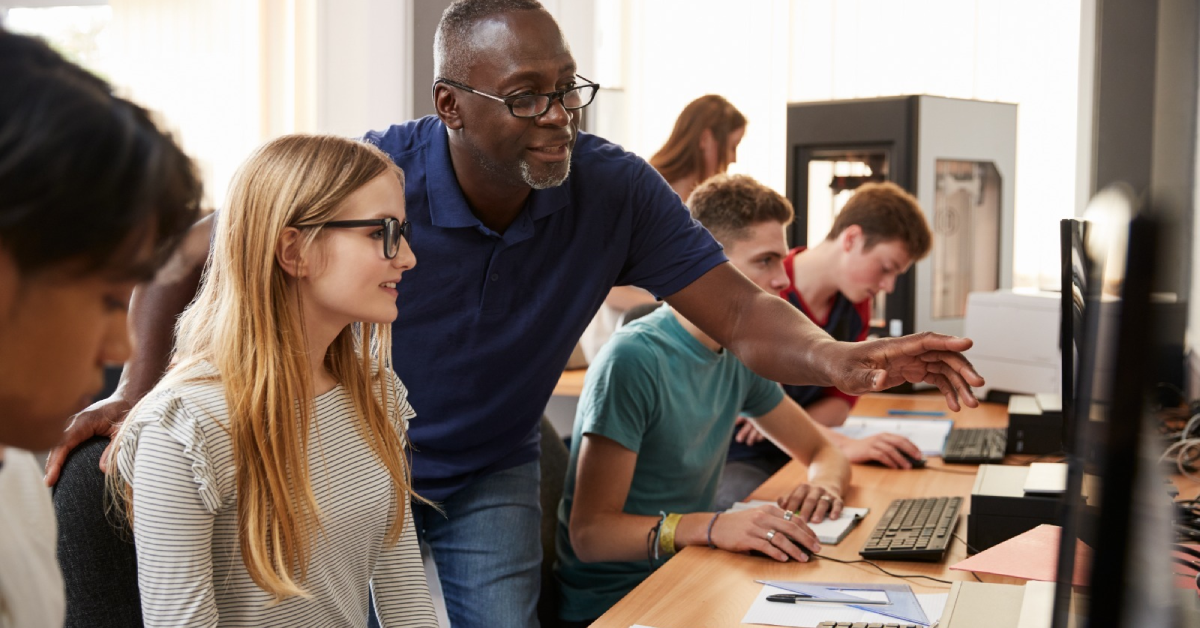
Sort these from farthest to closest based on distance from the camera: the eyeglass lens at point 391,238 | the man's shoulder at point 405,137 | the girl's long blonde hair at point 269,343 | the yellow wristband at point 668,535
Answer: the man's shoulder at point 405,137
the yellow wristband at point 668,535
the eyeglass lens at point 391,238
the girl's long blonde hair at point 269,343

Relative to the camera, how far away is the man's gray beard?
1.62 meters

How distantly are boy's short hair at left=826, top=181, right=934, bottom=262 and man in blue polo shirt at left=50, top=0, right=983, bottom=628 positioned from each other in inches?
45.4

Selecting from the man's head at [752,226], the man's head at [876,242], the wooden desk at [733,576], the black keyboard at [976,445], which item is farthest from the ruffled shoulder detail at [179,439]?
the man's head at [876,242]

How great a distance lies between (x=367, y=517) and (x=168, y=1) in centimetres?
366

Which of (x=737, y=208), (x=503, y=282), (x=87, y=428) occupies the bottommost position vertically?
(x=87, y=428)

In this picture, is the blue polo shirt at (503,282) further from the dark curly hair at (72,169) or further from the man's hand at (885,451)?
the dark curly hair at (72,169)

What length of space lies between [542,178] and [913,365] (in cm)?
61

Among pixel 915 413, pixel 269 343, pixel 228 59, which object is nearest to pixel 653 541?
pixel 269 343

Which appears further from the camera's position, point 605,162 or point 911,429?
point 911,429

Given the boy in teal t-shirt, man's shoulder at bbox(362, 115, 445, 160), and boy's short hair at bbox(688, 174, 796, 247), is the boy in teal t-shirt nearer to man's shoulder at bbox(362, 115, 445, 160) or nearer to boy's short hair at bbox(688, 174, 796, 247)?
boy's short hair at bbox(688, 174, 796, 247)

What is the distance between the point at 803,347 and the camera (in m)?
1.59

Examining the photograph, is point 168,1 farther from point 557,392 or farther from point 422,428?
point 422,428

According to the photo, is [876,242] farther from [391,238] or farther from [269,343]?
[269,343]

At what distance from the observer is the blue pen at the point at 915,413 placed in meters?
2.95
